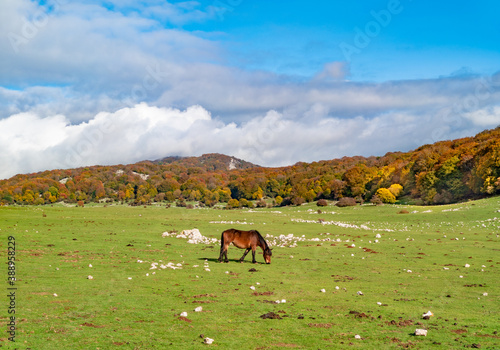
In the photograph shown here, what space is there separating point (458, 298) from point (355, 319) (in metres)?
5.01

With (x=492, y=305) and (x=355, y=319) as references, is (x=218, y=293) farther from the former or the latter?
(x=492, y=305)

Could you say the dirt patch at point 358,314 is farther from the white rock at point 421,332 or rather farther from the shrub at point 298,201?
the shrub at point 298,201

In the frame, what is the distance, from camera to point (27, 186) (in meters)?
105

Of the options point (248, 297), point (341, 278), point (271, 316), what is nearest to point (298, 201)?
point (341, 278)

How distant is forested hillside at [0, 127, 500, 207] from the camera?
68750 millimetres

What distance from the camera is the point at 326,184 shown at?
98688mm

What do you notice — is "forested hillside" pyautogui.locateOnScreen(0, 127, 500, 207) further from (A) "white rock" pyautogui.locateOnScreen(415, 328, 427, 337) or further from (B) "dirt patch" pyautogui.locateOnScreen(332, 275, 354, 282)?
(A) "white rock" pyautogui.locateOnScreen(415, 328, 427, 337)

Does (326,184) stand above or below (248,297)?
above

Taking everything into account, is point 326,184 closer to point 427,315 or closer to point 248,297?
point 248,297

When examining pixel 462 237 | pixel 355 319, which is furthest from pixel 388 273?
pixel 462 237

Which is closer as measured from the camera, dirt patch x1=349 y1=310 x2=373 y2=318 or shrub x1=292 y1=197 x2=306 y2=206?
dirt patch x1=349 y1=310 x2=373 y2=318

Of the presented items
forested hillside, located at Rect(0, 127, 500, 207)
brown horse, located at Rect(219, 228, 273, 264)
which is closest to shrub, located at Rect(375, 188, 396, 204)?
forested hillside, located at Rect(0, 127, 500, 207)

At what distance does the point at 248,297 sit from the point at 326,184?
88.2 metres

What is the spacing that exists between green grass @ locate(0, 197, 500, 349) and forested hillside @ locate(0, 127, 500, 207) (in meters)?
47.4
